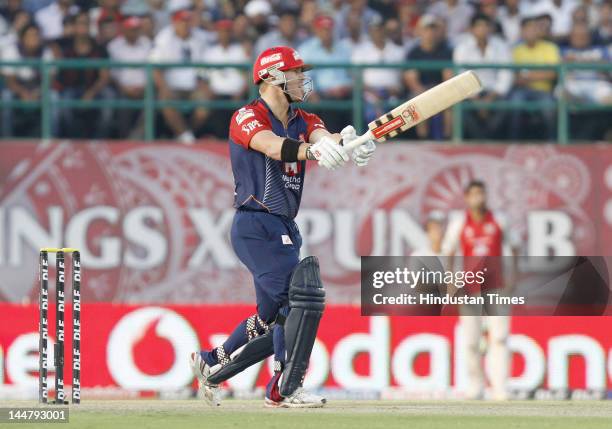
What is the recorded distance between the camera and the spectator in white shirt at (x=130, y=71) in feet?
52.4

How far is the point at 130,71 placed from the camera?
16016mm

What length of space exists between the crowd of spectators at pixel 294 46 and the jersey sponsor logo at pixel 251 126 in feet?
21.5

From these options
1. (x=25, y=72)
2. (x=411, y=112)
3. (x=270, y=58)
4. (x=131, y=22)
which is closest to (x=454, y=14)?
(x=131, y=22)

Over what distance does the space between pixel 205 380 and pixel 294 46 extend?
6.90m

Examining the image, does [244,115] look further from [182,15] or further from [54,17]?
[54,17]

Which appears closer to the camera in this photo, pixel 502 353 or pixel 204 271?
pixel 502 353

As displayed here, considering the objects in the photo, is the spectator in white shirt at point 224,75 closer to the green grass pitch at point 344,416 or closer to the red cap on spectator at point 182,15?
the red cap on spectator at point 182,15

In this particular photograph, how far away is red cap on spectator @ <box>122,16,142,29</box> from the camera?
16.1 metres

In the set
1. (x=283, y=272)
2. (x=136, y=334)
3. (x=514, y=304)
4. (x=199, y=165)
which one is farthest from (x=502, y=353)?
(x=199, y=165)

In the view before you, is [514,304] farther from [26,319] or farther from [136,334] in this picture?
[26,319]

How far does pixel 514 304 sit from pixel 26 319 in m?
4.28

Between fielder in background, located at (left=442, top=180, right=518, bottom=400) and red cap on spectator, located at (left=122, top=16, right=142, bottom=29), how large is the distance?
467 cm

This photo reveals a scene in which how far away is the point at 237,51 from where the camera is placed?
1611 centimetres

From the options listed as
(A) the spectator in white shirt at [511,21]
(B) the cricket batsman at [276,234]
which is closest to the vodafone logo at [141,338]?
(B) the cricket batsman at [276,234]
